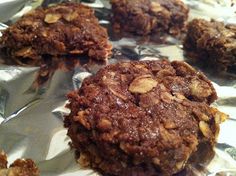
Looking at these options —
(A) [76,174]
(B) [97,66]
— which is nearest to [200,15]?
(B) [97,66]

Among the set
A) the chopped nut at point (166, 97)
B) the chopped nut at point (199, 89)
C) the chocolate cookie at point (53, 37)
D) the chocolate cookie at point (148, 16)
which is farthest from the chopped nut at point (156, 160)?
the chocolate cookie at point (148, 16)

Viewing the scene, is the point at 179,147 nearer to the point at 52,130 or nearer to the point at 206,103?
the point at 206,103

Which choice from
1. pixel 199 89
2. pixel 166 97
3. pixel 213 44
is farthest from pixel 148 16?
pixel 166 97

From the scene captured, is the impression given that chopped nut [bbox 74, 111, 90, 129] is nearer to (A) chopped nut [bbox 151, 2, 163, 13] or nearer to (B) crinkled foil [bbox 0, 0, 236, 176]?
(B) crinkled foil [bbox 0, 0, 236, 176]

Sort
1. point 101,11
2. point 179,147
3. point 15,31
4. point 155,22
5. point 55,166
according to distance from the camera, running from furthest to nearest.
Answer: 1. point 101,11
2. point 155,22
3. point 15,31
4. point 55,166
5. point 179,147

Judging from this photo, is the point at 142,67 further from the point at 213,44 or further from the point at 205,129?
the point at 213,44

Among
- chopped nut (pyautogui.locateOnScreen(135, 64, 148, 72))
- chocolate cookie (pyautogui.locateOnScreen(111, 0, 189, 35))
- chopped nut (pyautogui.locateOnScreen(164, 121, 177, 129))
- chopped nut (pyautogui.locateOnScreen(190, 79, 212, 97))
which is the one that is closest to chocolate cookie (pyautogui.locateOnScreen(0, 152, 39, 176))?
chopped nut (pyautogui.locateOnScreen(164, 121, 177, 129))

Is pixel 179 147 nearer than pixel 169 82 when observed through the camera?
Yes
